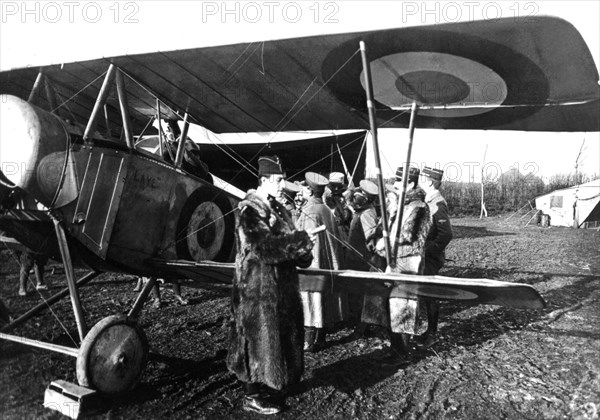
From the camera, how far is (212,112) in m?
5.95

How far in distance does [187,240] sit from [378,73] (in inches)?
113

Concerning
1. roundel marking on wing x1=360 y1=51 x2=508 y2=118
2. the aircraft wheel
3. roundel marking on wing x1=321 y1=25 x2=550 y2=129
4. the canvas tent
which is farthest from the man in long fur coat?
the canvas tent

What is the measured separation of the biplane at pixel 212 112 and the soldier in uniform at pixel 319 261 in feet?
2.47

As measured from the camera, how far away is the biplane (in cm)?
346

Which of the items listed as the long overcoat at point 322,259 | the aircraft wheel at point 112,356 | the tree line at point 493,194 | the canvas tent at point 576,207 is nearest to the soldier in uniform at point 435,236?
→ the long overcoat at point 322,259

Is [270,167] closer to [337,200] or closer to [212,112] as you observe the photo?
[212,112]

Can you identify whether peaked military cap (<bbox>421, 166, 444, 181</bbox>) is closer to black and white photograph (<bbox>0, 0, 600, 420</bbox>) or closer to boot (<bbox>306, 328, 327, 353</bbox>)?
black and white photograph (<bbox>0, 0, 600, 420</bbox>)

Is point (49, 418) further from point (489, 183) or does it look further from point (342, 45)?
point (489, 183)

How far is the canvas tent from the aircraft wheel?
28333mm

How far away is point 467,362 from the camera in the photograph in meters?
4.74

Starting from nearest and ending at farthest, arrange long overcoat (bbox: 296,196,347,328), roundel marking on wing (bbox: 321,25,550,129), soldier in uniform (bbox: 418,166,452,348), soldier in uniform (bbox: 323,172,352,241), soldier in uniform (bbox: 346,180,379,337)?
1. roundel marking on wing (bbox: 321,25,550,129)
2. long overcoat (bbox: 296,196,347,328)
3. soldier in uniform (bbox: 418,166,452,348)
4. soldier in uniform (bbox: 346,180,379,337)
5. soldier in uniform (bbox: 323,172,352,241)

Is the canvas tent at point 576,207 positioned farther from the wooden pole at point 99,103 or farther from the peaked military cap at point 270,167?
the wooden pole at point 99,103

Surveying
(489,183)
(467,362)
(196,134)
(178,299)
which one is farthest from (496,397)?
(489,183)

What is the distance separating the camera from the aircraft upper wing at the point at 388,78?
3375mm
